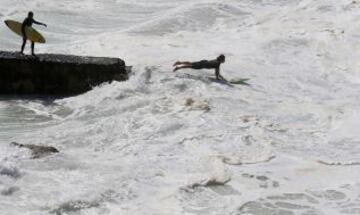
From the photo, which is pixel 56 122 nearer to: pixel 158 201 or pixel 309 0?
pixel 158 201

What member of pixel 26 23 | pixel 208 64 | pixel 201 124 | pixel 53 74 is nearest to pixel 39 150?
pixel 201 124

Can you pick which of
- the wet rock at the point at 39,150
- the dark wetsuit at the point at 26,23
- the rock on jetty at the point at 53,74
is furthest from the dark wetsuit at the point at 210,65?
the wet rock at the point at 39,150

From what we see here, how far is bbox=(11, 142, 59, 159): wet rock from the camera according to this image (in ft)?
36.3

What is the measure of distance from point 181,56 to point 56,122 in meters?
5.44

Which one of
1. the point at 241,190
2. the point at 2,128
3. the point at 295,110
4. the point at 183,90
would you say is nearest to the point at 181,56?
the point at 183,90

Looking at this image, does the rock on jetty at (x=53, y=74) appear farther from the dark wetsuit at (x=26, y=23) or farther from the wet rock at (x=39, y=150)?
the wet rock at (x=39, y=150)

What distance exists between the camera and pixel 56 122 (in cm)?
1380

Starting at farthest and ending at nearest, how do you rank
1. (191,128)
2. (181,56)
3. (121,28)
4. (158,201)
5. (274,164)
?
(121,28) → (181,56) → (191,128) → (274,164) → (158,201)

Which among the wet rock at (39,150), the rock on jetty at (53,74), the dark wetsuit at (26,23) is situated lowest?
the wet rock at (39,150)

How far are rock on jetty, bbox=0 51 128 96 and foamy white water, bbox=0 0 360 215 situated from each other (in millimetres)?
376

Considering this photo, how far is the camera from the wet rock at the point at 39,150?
36.3 ft

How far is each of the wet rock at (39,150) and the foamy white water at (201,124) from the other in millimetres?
132

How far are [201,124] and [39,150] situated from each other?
3321 mm

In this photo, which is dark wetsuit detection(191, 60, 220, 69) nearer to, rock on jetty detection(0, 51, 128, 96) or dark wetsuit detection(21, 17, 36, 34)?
rock on jetty detection(0, 51, 128, 96)
